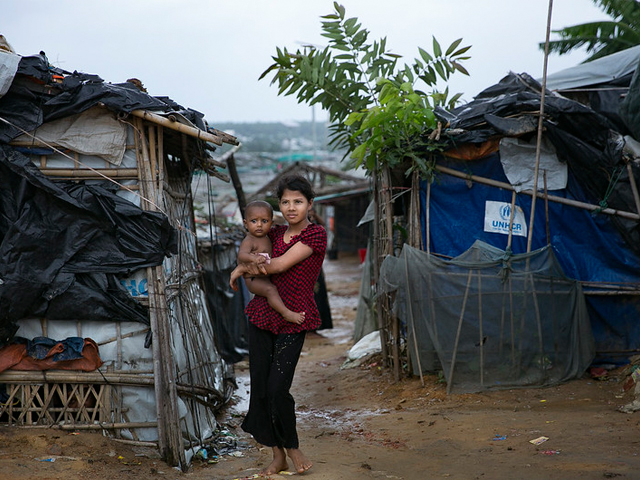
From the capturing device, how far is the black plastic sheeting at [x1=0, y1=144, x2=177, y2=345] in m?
4.68

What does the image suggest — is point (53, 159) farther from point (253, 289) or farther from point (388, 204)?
point (388, 204)

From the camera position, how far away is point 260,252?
13.1ft

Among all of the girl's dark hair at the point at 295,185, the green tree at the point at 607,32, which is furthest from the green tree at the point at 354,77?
the green tree at the point at 607,32

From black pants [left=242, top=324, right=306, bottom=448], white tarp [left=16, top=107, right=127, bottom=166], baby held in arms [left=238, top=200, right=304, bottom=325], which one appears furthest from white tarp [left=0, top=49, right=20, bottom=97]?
black pants [left=242, top=324, right=306, bottom=448]

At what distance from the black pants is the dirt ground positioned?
29 cm


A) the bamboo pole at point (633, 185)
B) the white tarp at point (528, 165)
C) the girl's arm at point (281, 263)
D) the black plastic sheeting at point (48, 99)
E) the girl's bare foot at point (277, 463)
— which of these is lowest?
the girl's bare foot at point (277, 463)

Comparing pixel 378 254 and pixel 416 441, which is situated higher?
pixel 378 254

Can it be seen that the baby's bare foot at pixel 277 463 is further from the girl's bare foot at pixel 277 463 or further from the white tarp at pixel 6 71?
the white tarp at pixel 6 71

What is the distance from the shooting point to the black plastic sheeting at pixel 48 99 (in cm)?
467

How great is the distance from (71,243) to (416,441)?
3.14 meters

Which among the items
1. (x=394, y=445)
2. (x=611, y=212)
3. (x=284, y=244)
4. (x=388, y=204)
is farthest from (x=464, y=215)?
(x=284, y=244)

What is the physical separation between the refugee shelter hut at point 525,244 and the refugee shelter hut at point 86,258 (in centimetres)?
315

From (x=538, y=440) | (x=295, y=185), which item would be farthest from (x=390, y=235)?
(x=295, y=185)

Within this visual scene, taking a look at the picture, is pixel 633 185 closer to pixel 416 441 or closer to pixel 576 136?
pixel 576 136
